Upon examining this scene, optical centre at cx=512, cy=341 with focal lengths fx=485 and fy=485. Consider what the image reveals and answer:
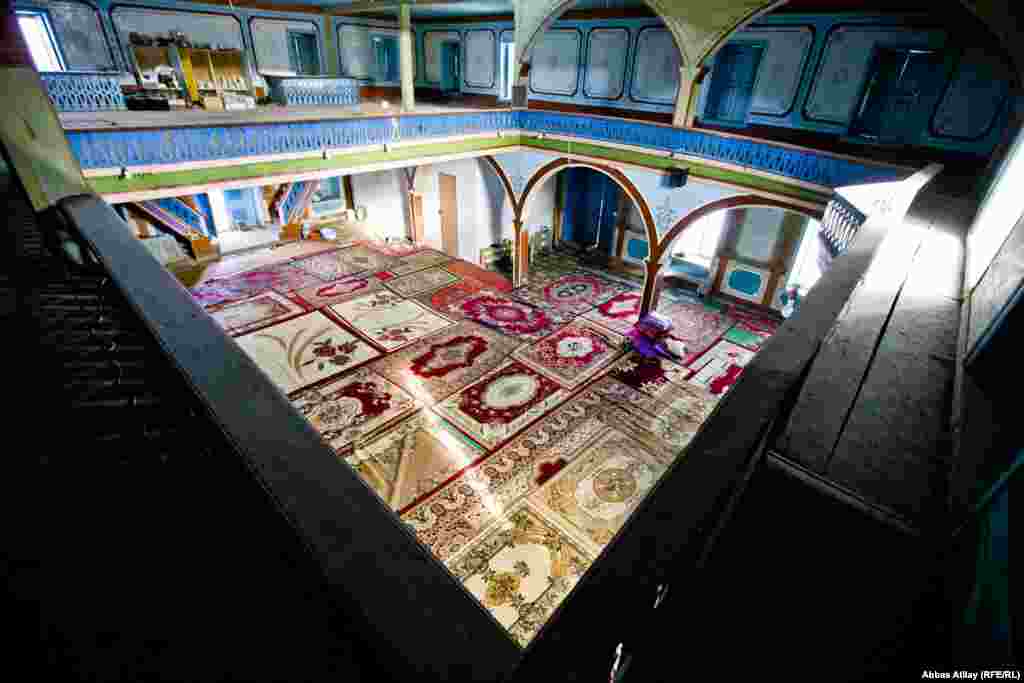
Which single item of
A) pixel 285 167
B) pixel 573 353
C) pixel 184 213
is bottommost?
pixel 573 353

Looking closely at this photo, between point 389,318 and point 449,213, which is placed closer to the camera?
point 389,318

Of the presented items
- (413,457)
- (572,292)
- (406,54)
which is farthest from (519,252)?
(413,457)

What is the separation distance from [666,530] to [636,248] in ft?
51.3

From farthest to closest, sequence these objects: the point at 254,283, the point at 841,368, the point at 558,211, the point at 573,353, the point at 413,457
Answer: the point at 558,211 < the point at 254,283 < the point at 573,353 < the point at 413,457 < the point at 841,368

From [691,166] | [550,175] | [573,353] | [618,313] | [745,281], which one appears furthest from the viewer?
[745,281]

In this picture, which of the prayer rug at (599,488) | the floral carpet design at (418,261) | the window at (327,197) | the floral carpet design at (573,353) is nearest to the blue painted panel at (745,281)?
the floral carpet design at (573,353)

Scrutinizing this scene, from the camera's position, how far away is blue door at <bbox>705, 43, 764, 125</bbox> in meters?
11.2

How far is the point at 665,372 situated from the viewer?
32.4 ft

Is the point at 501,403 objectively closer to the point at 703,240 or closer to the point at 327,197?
the point at 703,240

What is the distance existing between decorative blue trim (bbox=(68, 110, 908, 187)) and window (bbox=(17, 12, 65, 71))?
250 inches

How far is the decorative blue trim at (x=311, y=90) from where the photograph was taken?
40.1ft

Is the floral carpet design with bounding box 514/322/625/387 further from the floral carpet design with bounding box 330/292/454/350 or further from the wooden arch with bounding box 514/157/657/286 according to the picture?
the wooden arch with bounding box 514/157/657/286

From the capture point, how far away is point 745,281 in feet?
43.7

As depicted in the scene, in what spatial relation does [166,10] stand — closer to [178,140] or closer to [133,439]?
[178,140]
